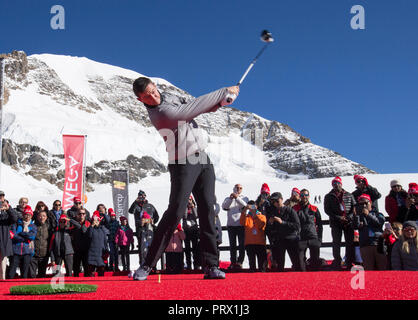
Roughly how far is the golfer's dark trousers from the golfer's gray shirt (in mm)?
81

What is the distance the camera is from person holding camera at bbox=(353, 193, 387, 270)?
7062mm

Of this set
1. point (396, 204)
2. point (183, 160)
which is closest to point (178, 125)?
point (183, 160)

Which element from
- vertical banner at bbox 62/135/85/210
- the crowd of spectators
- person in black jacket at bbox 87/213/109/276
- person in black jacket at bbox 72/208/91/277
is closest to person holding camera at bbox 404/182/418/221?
the crowd of spectators

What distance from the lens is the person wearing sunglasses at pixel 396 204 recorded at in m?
7.30

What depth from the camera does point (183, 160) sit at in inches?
154

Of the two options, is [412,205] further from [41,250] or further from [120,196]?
[120,196]

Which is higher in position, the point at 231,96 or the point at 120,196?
the point at 120,196

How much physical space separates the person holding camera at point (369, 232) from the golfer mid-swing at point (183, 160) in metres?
3.69

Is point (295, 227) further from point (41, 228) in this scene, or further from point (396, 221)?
point (41, 228)

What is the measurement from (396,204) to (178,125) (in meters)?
4.85

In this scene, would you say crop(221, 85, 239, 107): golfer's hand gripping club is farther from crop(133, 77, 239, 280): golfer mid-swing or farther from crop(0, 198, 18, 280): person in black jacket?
crop(0, 198, 18, 280): person in black jacket

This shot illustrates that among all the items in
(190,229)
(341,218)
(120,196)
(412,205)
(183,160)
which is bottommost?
(190,229)
